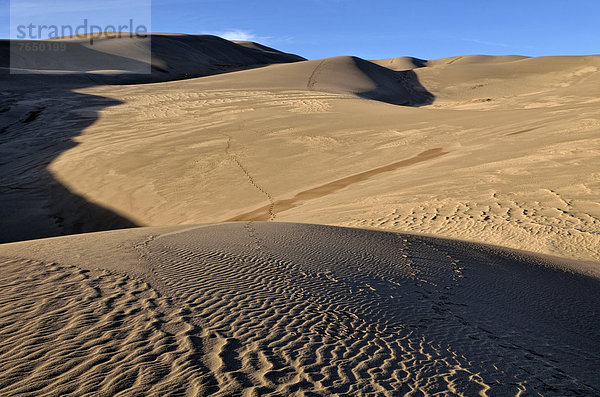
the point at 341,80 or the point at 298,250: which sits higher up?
the point at 341,80

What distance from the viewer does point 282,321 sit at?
404cm

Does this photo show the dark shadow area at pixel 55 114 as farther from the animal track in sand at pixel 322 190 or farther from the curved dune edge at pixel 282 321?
Result: the curved dune edge at pixel 282 321

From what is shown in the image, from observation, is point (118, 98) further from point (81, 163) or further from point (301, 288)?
point (301, 288)

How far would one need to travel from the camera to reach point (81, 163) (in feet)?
52.2

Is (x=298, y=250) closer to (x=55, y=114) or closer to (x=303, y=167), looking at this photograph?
(x=303, y=167)

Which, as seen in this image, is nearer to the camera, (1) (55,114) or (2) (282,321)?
(2) (282,321)

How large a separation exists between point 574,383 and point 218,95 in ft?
77.7

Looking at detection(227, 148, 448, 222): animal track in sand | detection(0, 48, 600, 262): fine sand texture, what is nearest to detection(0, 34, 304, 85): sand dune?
detection(0, 48, 600, 262): fine sand texture

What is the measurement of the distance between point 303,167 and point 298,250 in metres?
8.06

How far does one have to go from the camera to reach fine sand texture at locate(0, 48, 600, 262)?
32.4 ft

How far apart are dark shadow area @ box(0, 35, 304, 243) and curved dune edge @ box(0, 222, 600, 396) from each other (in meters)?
6.11

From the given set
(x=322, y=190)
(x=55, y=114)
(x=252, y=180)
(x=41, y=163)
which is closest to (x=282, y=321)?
(x=322, y=190)

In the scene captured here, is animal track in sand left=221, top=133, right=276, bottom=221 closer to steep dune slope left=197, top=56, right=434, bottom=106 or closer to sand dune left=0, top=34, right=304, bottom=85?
steep dune slope left=197, top=56, right=434, bottom=106

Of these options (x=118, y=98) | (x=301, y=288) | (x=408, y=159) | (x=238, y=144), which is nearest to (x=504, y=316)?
(x=301, y=288)
